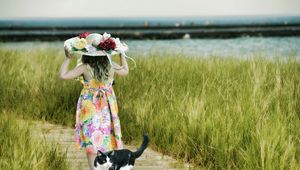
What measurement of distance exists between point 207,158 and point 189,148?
Result: 0.77 ft

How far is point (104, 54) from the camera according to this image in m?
4.20

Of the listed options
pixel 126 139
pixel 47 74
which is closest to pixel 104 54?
pixel 126 139

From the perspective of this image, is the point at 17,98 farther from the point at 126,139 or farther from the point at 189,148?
the point at 189,148

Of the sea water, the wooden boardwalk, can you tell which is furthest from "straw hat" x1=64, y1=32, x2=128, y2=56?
the sea water

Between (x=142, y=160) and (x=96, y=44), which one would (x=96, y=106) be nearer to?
(x=96, y=44)

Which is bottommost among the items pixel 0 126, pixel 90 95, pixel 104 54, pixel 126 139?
pixel 126 139

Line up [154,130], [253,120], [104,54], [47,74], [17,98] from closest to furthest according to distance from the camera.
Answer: [104,54] → [253,120] → [154,130] → [17,98] → [47,74]

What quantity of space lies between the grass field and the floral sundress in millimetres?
785

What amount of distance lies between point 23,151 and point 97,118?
67 centimetres

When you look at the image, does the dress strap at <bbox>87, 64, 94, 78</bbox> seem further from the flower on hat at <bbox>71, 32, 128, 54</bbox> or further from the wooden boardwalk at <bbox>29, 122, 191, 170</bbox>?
the wooden boardwalk at <bbox>29, 122, 191, 170</bbox>

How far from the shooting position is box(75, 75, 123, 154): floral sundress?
14.3ft

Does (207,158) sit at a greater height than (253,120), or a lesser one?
lesser

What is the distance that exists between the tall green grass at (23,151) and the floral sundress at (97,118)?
0.23m

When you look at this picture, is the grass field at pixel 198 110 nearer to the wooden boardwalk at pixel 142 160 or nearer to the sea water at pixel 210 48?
the wooden boardwalk at pixel 142 160
